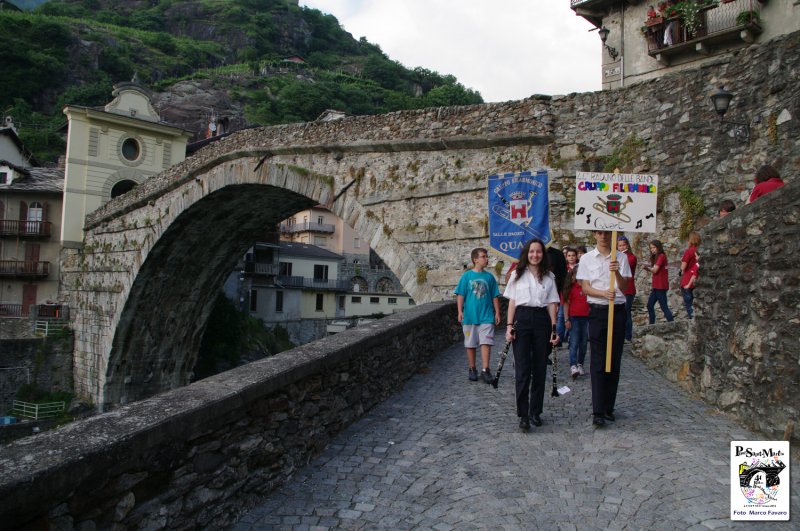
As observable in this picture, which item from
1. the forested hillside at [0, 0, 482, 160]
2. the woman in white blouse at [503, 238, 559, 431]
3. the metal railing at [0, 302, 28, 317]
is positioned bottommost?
the metal railing at [0, 302, 28, 317]

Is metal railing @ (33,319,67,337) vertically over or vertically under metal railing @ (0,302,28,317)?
under

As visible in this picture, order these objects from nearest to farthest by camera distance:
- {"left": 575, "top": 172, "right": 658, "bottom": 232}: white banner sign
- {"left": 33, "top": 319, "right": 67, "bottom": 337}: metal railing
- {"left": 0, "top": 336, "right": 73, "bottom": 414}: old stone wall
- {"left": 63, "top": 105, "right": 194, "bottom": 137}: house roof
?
1. {"left": 575, "top": 172, "right": 658, "bottom": 232}: white banner sign
2. {"left": 0, "top": 336, "right": 73, "bottom": 414}: old stone wall
3. {"left": 33, "top": 319, "right": 67, "bottom": 337}: metal railing
4. {"left": 63, "top": 105, "right": 194, "bottom": 137}: house roof

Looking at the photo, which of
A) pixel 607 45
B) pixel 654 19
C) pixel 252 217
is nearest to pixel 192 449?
pixel 654 19

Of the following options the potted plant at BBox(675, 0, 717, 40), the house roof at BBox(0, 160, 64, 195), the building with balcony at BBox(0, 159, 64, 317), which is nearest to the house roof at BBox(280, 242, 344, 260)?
the house roof at BBox(0, 160, 64, 195)

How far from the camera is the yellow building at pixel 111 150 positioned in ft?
74.5

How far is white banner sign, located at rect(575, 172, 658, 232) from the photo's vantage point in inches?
187

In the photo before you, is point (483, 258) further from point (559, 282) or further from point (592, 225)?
point (592, 225)

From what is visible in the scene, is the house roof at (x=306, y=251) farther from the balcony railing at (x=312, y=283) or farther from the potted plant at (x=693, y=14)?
the potted plant at (x=693, y=14)

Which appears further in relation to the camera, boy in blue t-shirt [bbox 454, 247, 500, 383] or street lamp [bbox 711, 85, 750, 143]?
street lamp [bbox 711, 85, 750, 143]

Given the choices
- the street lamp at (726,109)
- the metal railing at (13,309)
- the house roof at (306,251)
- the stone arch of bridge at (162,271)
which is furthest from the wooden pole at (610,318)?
the house roof at (306,251)

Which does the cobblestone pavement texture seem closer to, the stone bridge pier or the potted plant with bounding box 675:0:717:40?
the stone bridge pier

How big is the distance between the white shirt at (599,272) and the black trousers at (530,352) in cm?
41

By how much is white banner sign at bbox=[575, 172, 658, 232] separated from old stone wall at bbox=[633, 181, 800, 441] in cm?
54

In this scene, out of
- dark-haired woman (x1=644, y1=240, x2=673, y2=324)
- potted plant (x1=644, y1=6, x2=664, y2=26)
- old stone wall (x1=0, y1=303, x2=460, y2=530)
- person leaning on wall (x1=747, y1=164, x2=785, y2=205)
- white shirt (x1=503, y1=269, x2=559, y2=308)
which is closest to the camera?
old stone wall (x1=0, y1=303, x2=460, y2=530)
